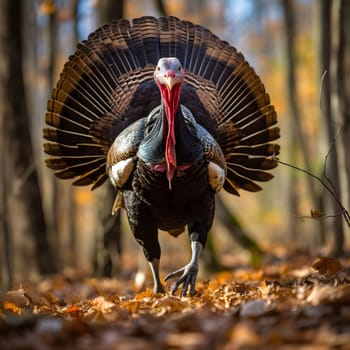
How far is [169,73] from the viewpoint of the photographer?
569 centimetres

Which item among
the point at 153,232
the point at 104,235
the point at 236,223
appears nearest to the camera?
the point at 153,232

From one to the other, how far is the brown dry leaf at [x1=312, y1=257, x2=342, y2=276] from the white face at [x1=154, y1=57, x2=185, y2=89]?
202 cm

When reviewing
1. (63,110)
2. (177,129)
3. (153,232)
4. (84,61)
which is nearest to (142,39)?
(84,61)

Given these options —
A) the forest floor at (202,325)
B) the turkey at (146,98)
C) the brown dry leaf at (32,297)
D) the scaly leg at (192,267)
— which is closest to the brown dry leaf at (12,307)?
the brown dry leaf at (32,297)

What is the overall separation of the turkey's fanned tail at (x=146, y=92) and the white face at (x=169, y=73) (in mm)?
1159

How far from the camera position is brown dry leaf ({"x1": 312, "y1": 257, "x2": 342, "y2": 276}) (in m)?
5.46

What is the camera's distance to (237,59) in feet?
23.1

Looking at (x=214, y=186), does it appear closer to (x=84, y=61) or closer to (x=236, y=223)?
(x=84, y=61)

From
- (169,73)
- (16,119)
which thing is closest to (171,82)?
(169,73)

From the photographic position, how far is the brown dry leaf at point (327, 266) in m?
5.46

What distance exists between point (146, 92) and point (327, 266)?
9.18 feet

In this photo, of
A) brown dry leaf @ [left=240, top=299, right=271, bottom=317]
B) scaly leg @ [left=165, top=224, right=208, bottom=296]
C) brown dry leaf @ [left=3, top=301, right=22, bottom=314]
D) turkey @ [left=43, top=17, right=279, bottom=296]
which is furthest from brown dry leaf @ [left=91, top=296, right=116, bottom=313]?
turkey @ [left=43, top=17, right=279, bottom=296]

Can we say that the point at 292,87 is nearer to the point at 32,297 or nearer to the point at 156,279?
the point at 156,279

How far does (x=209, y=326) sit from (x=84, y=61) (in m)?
4.51
